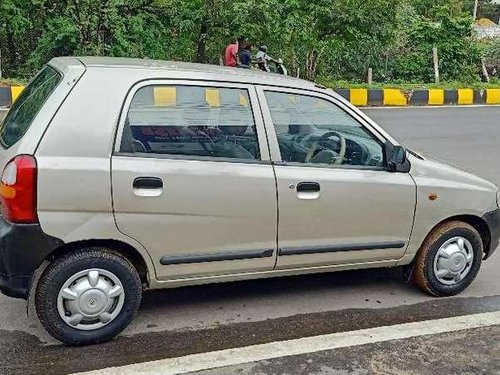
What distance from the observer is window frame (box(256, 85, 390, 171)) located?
3.93 meters

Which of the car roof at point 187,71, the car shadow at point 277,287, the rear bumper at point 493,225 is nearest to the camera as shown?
the car roof at point 187,71

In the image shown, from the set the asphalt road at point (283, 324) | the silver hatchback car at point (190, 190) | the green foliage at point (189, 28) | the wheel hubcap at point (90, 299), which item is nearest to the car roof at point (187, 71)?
the silver hatchback car at point (190, 190)

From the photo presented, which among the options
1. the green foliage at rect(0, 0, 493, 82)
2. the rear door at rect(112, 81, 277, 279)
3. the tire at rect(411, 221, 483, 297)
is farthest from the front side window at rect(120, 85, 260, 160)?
the green foliage at rect(0, 0, 493, 82)

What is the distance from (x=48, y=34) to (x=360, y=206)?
12605 mm

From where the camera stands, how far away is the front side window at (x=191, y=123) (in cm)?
365

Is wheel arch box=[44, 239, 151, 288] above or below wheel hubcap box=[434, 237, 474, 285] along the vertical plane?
above

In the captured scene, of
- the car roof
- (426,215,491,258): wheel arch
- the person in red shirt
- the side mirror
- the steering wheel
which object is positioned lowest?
(426,215,491,258): wheel arch

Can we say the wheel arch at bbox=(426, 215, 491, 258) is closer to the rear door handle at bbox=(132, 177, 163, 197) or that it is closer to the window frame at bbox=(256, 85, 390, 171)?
the window frame at bbox=(256, 85, 390, 171)

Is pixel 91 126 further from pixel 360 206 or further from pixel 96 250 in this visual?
pixel 360 206

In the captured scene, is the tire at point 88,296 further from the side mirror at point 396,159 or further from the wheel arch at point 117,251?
the side mirror at point 396,159

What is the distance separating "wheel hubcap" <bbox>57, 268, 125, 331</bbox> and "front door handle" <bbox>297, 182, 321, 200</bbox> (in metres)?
1.16

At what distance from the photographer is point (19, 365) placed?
3.40 metres

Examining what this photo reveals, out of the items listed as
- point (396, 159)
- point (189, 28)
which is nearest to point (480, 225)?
point (396, 159)

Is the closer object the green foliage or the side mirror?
the side mirror
